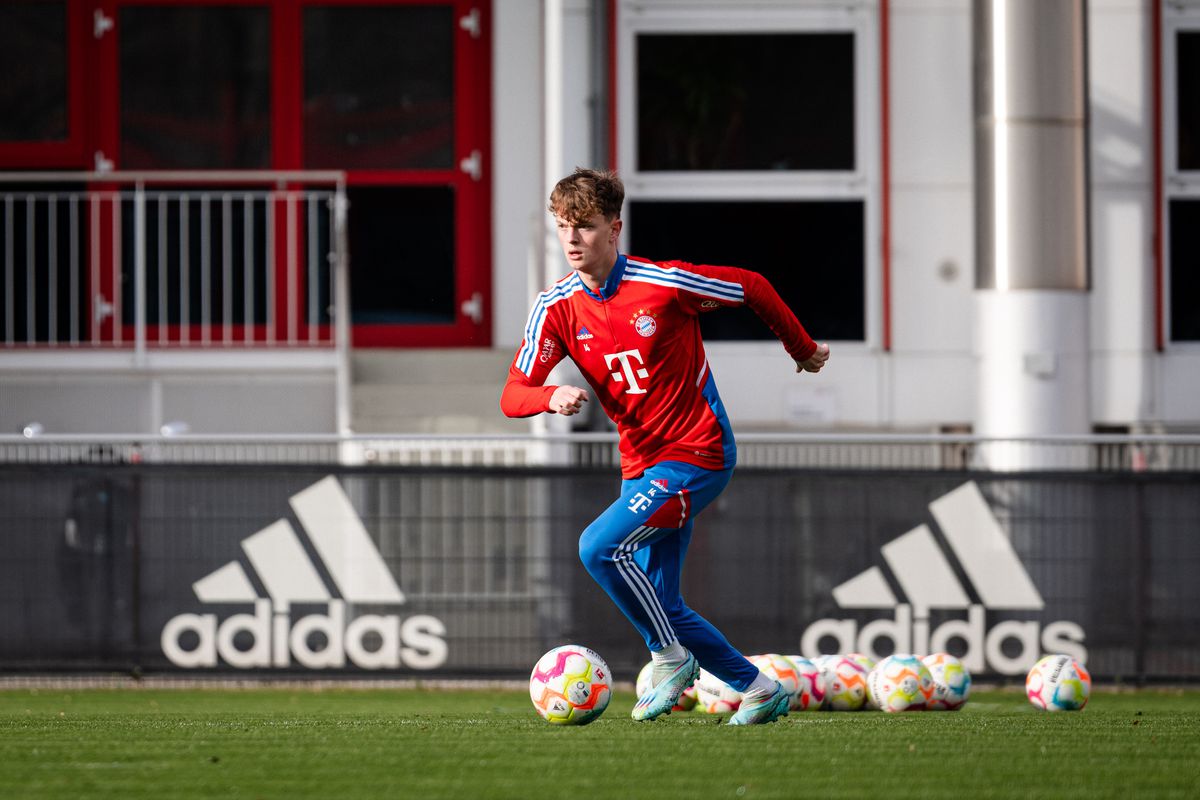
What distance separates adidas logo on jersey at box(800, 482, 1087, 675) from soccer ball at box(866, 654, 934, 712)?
80.7 inches

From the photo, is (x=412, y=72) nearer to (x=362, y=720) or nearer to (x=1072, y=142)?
(x=1072, y=142)

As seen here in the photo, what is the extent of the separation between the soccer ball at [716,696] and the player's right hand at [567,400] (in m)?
2.33

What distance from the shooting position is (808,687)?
8.38 m

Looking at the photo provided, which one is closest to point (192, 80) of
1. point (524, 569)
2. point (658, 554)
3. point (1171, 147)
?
point (524, 569)

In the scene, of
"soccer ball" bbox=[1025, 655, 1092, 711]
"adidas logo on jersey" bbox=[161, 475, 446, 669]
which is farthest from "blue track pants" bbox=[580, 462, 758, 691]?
"adidas logo on jersey" bbox=[161, 475, 446, 669]

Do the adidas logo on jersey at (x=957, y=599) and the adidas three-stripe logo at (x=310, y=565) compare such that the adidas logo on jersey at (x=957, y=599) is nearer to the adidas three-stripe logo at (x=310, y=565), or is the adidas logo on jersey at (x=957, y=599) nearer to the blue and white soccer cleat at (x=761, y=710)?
the adidas three-stripe logo at (x=310, y=565)

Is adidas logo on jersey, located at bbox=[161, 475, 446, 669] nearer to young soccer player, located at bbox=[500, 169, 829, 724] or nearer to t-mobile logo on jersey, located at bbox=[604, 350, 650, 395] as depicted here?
young soccer player, located at bbox=[500, 169, 829, 724]

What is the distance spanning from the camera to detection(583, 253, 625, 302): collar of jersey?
21.4 ft

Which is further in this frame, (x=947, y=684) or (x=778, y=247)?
(x=778, y=247)

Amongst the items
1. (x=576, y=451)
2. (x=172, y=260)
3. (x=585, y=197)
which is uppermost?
(x=172, y=260)

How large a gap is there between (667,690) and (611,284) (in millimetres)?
1619

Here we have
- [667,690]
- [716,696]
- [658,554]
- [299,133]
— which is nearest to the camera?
[658,554]

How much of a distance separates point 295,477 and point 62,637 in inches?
67.7

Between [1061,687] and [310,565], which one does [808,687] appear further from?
[310,565]
